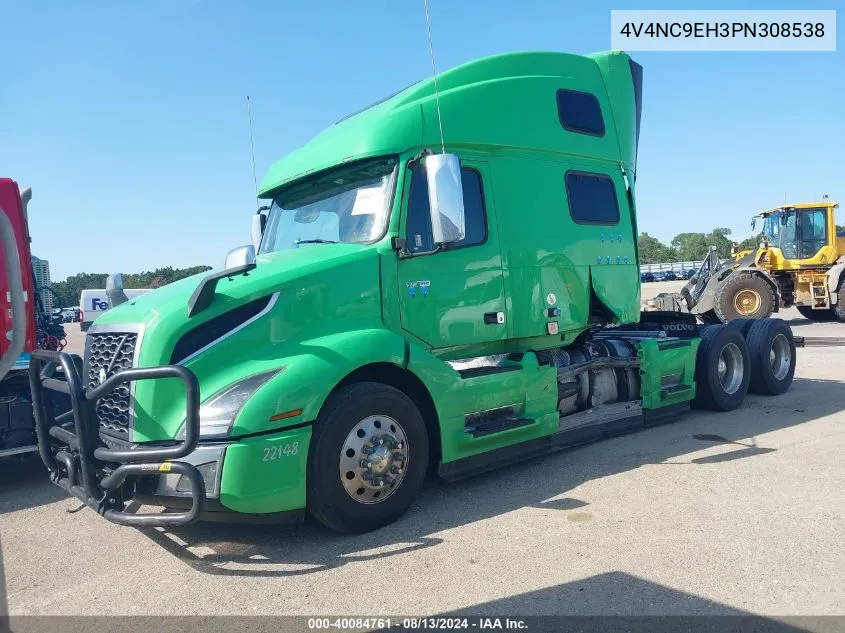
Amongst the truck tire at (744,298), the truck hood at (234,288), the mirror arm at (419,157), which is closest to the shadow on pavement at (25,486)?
the truck hood at (234,288)

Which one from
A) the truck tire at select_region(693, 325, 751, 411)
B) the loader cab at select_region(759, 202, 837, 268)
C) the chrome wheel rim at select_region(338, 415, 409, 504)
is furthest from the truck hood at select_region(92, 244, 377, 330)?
the loader cab at select_region(759, 202, 837, 268)

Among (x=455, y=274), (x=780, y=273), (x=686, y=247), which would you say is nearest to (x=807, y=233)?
(x=780, y=273)

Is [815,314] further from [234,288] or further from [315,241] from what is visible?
[234,288]

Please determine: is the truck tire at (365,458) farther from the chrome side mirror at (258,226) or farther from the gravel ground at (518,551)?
the chrome side mirror at (258,226)

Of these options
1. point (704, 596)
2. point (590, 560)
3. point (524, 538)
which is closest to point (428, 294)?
point (524, 538)

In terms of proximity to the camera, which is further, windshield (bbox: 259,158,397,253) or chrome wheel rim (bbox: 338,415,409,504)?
windshield (bbox: 259,158,397,253)

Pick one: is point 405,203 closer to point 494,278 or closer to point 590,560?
point 494,278

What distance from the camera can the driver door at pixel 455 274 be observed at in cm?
490

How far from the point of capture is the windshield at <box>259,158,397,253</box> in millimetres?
4926

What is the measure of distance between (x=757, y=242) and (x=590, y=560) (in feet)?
62.2

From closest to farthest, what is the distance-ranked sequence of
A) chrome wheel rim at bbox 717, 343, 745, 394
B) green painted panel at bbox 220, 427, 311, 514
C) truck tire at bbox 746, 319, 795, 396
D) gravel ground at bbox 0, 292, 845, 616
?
gravel ground at bbox 0, 292, 845, 616 < green painted panel at bbox 220, 427, 311, 514 < chrome wheel rim at bbox 717, 343, 745, 394 < truck tire at bbox 746, 319, 795, 396

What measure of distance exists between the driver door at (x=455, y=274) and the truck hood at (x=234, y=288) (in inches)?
16.8

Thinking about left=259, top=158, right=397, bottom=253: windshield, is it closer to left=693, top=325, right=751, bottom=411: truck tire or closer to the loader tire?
left=693, top=325, right=751, bottom=411: truck tire

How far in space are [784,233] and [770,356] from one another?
13.1 metres
